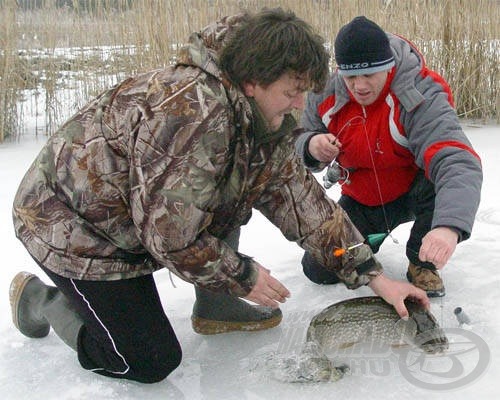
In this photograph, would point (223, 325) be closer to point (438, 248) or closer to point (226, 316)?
point (226, 316)

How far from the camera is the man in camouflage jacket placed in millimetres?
1420

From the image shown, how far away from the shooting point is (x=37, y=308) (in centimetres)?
195

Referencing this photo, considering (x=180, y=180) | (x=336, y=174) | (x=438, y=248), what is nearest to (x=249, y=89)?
(x=180, y=180)

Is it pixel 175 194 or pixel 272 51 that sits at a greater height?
pixel 272 51

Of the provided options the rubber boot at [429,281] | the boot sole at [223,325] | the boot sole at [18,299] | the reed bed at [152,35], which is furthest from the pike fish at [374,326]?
the reed bed at [152,35]

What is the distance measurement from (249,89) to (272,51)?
117 millimetres

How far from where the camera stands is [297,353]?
1.84 metres

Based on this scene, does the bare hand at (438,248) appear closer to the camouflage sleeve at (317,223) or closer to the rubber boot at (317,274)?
the camouflage sleeve at (317,223)

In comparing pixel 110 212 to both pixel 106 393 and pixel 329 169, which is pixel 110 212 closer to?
pixel 106 393

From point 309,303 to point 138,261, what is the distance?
74cm

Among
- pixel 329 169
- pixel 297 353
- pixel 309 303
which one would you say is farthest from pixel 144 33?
pixel 297 353

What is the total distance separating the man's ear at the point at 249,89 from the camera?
1455 millimetres

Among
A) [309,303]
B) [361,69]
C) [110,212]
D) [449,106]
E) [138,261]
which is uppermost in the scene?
[361,69]

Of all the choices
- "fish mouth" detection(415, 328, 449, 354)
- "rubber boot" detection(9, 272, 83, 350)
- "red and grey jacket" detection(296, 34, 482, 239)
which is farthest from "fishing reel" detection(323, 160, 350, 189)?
"rubber boot" detection(9, 272, 83, 350)
